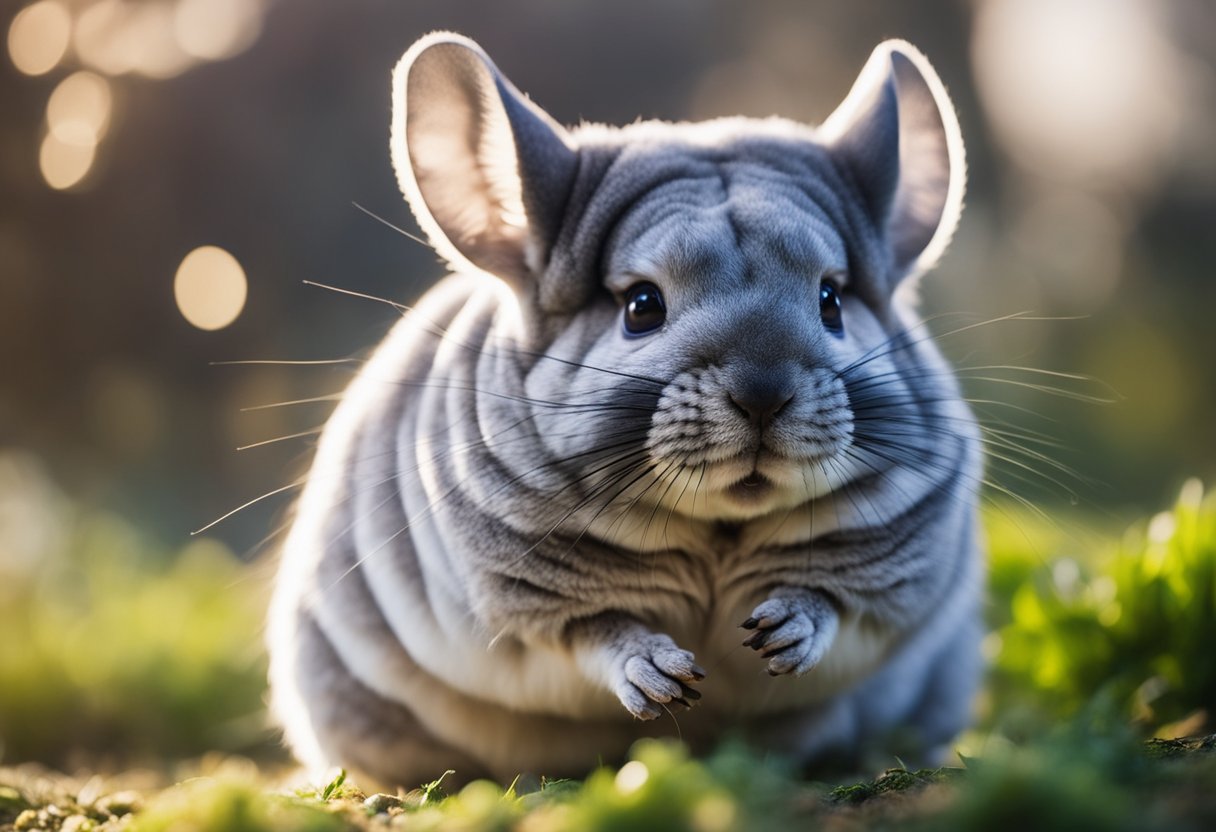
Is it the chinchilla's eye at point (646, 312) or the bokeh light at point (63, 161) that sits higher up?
the bokeh light at point (63, 161)

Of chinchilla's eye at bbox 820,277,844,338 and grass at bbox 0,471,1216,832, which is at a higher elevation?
chinchilla's eye at bbox 820,277,844,338

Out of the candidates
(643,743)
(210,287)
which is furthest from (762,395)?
(210,287)

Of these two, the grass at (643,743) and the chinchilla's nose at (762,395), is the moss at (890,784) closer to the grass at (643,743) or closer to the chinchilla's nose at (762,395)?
the grass at (643,743)

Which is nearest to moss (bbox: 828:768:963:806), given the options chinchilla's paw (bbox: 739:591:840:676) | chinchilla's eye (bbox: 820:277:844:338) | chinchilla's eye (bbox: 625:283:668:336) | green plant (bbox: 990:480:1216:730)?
chinchilla's paw (bbox: 739:591:840:676)

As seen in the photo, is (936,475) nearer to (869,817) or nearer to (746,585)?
(746,585)

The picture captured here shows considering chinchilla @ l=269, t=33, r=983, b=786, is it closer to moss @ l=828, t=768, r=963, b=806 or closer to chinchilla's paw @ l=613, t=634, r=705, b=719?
chinchilla's paw @ l=613, t=634, r=705, b=719

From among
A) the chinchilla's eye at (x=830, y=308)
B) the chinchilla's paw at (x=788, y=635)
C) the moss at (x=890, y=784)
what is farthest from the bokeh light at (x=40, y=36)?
the moss at (x=890, y=784)

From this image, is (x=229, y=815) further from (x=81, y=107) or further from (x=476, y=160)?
(x=81, y=107)
